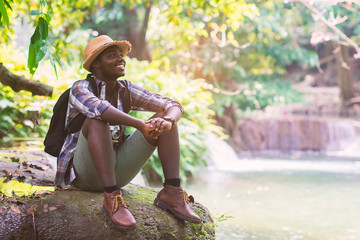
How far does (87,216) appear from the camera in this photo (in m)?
2.93

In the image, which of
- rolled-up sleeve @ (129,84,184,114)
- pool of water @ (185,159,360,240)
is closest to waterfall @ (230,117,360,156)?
pool of water @ (185,159,360,240)

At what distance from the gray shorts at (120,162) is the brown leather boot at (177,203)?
275 mm

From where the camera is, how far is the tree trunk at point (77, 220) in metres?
2.81

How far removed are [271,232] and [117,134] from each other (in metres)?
2.60

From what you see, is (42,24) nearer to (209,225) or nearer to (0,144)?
(209,225)

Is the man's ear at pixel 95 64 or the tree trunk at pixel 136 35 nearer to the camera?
the man's ear at pixel 95 64

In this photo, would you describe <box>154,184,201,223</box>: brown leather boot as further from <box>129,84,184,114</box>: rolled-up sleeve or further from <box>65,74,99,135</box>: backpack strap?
<box>65,74,99,135</box>: backpack strap

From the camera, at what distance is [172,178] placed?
313 cm

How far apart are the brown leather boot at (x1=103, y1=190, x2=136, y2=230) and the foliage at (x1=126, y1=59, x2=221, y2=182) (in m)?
4.21

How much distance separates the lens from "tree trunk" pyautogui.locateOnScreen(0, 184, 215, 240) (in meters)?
2.81

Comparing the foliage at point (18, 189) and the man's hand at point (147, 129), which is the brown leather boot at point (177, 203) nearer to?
the man's hand at point (147, 129)

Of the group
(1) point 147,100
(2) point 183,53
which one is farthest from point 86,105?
(2) point 183,53

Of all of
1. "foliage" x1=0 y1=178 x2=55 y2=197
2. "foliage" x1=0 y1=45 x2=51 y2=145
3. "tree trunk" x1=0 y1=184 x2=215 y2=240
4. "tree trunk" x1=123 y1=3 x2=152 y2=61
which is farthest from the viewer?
"tree trunk" x1=123 y1=3 x2=152 y2=61

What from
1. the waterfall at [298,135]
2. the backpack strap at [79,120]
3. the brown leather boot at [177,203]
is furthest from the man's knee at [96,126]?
the waterfall at [298,135]
